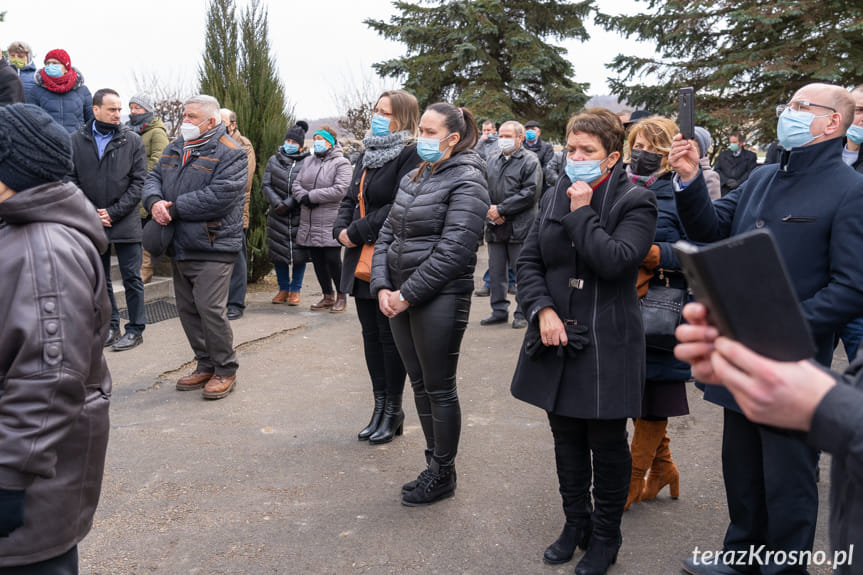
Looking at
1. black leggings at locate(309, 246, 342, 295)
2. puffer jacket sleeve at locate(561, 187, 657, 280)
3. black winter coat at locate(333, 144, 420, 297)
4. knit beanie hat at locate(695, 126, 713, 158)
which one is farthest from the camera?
black leggings at locate(309, 246, 342, 295)

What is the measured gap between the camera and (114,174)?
22.5 feet

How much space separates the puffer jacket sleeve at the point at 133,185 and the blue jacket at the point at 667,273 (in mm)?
4947

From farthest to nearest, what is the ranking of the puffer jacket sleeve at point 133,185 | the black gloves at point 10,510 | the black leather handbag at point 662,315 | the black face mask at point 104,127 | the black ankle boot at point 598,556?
1. the puffer jacket sleeve at point 133,185
2. the black face mask at point 104,127
3. the black leather handbag at point 662,315
4. the black ankle boot at point 598,556
5. the black gloves at point 10,510

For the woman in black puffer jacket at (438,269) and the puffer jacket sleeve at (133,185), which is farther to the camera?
the puffer jacket sleeve at (133,185)

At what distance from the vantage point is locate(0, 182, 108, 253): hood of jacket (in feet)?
6.98

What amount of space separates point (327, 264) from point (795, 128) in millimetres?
6352

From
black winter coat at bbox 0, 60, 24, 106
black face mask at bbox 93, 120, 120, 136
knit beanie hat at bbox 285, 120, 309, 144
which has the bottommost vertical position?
black face mask at bbox 93, 120, 120, 136

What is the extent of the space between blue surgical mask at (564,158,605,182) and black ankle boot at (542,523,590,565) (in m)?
1.60

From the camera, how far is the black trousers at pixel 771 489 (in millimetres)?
2986

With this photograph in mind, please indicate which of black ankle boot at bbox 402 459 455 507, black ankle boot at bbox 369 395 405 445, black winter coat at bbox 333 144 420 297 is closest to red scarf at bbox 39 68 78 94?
black winter coat at bbox 333 144 420 297

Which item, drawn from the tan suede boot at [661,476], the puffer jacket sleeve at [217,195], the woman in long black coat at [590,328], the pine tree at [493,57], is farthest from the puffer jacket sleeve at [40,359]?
the pine tree at [493,57]

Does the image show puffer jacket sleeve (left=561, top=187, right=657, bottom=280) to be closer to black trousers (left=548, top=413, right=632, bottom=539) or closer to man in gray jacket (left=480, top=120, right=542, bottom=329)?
black trousers (left=548, top=413, right=632, bottom=539)

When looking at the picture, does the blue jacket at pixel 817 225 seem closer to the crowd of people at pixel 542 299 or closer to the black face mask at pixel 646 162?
the crowd of people at pixel 542 299

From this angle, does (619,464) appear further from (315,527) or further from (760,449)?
(315,527)
